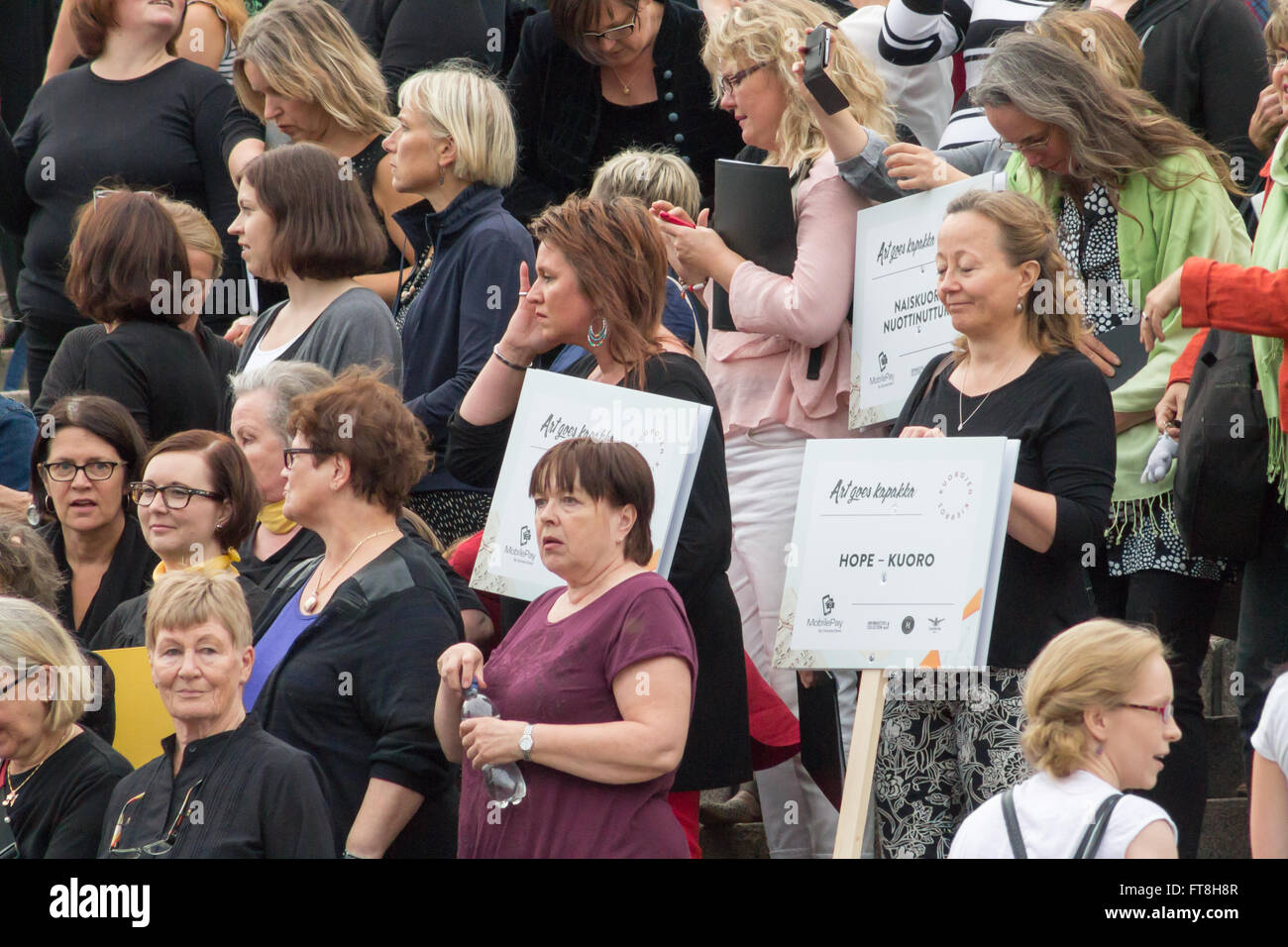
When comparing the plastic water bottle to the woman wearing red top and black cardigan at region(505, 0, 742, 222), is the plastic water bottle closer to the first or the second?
the woman wearing red top

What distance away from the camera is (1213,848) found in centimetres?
593

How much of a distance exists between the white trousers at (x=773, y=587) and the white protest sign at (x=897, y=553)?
83cm

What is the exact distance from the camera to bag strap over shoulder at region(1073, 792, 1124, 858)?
11.3 ft

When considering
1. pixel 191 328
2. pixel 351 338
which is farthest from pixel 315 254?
pixel 191 328

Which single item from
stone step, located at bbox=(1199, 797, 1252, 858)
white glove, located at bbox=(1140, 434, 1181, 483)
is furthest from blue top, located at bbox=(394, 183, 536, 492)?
stone step, located at bbox=(1199, 797, 1252, 858)

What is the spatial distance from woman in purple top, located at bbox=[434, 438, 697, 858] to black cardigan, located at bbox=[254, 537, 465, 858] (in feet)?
0.53

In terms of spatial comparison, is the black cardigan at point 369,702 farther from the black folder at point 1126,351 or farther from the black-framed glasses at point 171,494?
the black folder at point 1126,351

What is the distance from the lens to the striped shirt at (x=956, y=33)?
6.07 m

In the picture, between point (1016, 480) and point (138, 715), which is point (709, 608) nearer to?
point (1016, 480)

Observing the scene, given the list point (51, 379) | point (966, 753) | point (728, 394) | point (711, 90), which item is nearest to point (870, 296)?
point (728, 394)

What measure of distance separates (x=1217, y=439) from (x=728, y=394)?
1.46 meters

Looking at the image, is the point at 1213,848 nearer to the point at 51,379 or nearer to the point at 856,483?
the point at 856,483

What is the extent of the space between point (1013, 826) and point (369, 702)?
160 centimetres
